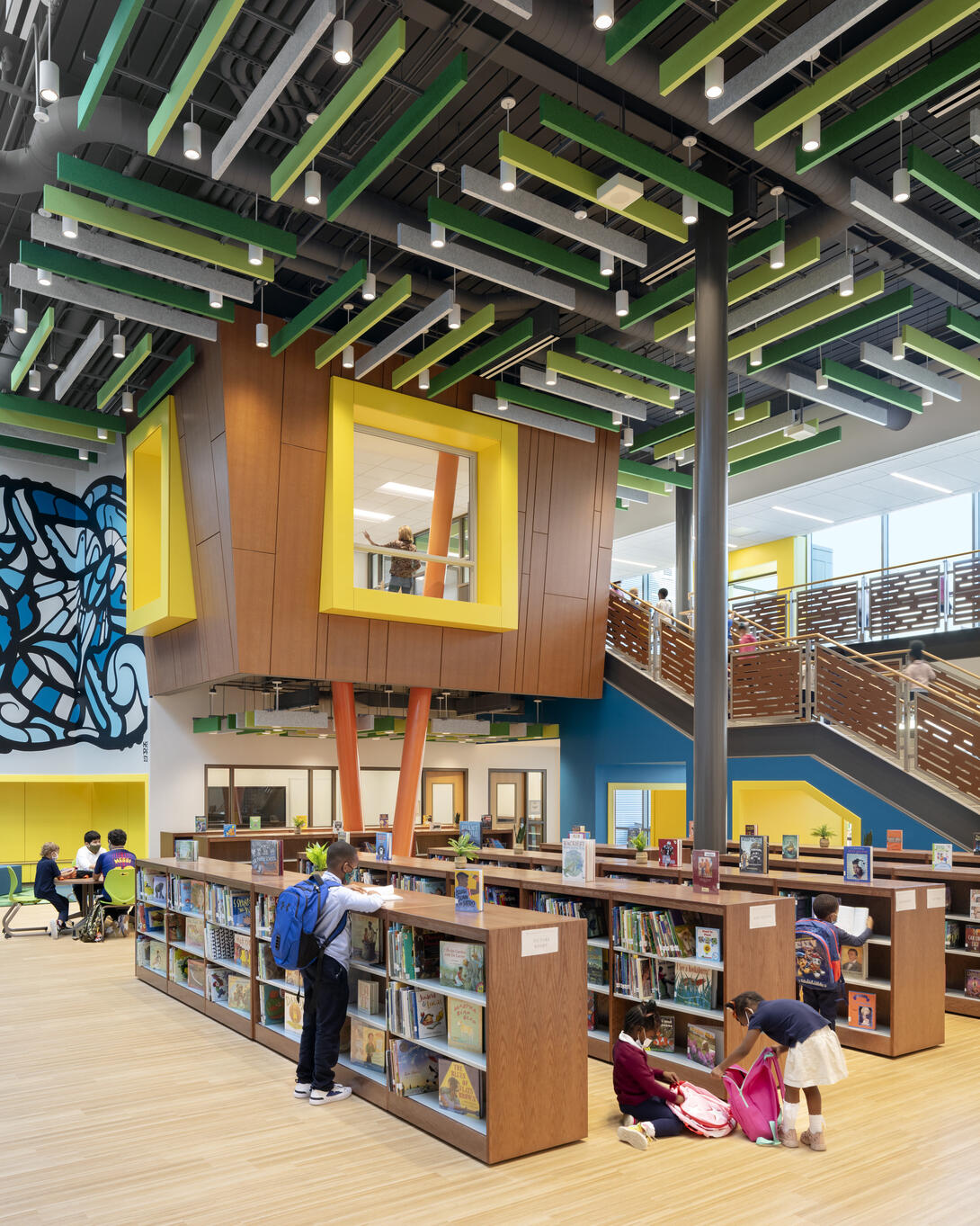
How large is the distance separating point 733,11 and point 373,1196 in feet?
23.2

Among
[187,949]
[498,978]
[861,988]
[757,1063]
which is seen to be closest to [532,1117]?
[498,978]

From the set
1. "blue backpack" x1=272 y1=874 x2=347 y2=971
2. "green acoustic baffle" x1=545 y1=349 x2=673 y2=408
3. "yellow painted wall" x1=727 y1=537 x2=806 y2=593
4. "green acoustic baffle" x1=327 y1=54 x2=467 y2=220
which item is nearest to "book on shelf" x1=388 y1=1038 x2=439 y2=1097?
"blue backpack" x1=272 y1=874 x2=347 y2=971

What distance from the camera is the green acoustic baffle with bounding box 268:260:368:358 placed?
9.42 metres

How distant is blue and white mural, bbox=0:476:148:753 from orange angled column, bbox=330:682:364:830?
14.0ft

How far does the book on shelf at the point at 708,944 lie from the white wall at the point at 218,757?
10.5 metres

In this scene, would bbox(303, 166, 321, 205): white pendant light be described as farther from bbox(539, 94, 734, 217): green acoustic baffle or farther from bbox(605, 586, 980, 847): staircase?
bbox(605, 586, 980, 847): staircase

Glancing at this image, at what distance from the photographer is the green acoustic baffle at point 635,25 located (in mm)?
6324

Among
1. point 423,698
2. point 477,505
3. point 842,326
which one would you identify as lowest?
point 423,698

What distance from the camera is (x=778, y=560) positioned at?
22094 millimetres

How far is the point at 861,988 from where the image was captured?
25.5 feet

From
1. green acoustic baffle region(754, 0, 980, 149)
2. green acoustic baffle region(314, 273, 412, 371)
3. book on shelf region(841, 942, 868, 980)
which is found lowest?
book on shelf region(841, 942, 868, 980)

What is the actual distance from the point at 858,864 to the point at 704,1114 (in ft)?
9.20

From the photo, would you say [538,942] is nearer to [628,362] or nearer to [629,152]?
[629,152]

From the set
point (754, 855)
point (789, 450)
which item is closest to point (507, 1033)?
point (754, 855)
